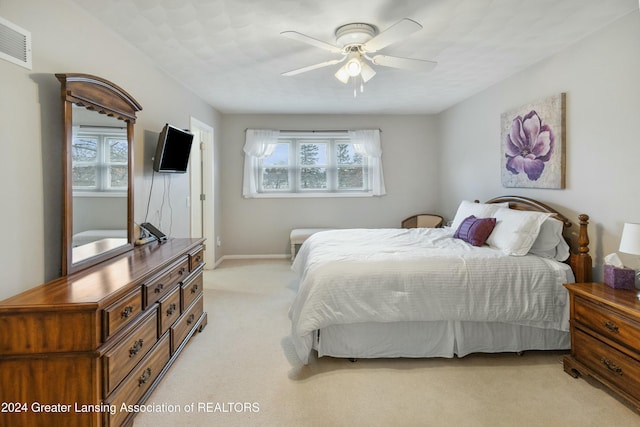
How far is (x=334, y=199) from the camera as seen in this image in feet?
19.4

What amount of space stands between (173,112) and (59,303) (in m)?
2.72

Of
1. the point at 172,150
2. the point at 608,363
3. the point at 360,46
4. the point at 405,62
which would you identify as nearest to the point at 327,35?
the point at 360,46

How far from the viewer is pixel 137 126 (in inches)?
114

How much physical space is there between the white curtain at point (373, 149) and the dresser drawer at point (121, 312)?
178 inches

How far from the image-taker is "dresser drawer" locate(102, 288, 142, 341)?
1544mm

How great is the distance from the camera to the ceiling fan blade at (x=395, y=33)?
2042 millimetres

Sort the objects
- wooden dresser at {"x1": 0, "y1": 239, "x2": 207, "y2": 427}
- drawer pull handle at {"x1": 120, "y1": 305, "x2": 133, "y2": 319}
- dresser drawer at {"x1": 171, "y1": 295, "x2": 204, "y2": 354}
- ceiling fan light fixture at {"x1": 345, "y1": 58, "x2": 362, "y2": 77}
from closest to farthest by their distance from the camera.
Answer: wooden dresser at {"x1": 0, "y1": 239, "x2": 207, "y2": 427} → drawer pull handle at {"x1": 120, "y1": 305, "x2": 133, "y2": 319} → dresser drawer at {"x1": 171, "y1": 295, "x2": 204, "y2": 354} → ceiling fan light fixture at {"x1": 345, "y1": 58, "x2": 362, "y2": 77}

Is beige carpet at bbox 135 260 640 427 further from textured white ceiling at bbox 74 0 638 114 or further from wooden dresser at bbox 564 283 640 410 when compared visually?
textured white ceiling at bbox 74 0 638 114

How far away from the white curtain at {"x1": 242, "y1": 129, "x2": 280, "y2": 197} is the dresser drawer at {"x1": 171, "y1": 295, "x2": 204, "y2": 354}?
296 centimetres

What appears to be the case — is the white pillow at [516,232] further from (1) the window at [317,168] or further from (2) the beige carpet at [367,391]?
(1) the window at [317,168]

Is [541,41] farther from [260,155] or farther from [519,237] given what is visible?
[260,155]

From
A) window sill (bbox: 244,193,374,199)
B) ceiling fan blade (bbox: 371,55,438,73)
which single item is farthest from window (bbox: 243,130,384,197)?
ceiling fan blade (bbox: 371,55,438,73)

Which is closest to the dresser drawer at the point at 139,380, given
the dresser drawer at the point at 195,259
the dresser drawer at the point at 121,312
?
the dresser drawer at the point at 121,312

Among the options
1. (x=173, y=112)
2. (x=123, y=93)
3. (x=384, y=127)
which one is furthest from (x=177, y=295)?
(x=384, y=127)
